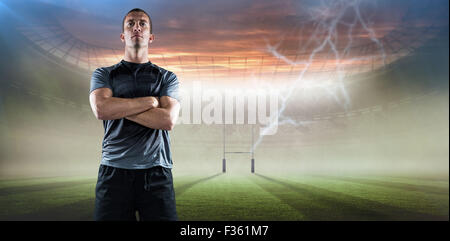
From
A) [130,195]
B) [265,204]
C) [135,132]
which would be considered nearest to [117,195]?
[130,195]

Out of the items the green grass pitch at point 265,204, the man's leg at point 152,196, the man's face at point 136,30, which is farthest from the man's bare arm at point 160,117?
the green grass pitch at point 265,204

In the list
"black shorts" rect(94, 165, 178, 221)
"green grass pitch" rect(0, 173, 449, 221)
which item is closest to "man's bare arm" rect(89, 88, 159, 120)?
"black shorts" rect(94, 165, 178, 221)

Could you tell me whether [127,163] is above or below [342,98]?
below

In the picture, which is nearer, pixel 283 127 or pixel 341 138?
pixel 341 138

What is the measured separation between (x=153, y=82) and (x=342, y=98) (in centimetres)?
2279

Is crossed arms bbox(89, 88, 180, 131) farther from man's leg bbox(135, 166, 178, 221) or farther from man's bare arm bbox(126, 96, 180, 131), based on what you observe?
man's leg bbox(135, 166, 178, 221)

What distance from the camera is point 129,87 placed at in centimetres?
239

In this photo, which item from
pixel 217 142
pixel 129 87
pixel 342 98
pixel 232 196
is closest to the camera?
pixel 129 87

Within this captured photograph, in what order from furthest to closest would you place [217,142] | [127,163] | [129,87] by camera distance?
[217,142] < [129,87] < [127,163]

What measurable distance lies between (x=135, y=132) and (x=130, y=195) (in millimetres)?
355

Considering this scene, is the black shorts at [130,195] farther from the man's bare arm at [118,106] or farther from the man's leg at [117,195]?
the man's bare arm at [118,106]
